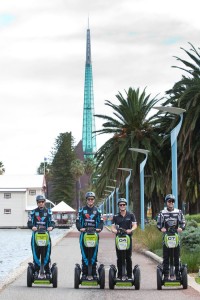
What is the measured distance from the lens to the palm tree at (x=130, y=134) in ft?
165

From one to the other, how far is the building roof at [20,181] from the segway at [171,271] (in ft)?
301

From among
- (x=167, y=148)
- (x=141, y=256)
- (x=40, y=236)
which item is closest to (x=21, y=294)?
(x=40, y=236)

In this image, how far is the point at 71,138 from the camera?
142m

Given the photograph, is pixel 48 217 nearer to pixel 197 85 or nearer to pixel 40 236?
pixel 40 236

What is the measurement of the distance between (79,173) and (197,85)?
121 meters

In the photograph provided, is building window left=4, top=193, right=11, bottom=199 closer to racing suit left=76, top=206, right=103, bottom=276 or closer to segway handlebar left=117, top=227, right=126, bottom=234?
racing suit left=76, top=206, right=103, bottom=276

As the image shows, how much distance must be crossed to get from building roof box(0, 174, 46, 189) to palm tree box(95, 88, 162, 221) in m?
53.9

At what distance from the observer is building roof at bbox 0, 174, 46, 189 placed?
10711 centimetres

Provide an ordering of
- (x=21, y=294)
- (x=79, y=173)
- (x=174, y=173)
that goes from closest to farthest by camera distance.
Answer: (x=21, y=294) → (x=174, y=173) → (x=79, y=173)

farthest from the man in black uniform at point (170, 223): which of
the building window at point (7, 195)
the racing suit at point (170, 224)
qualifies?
the building window at point (7, 195)

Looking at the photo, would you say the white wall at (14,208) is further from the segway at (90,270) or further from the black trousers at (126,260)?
the black trousers at (126,260)

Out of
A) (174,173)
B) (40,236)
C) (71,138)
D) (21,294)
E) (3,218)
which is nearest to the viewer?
(21,294)

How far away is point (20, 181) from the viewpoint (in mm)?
109188

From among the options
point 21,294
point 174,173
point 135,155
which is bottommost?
point 21,294
